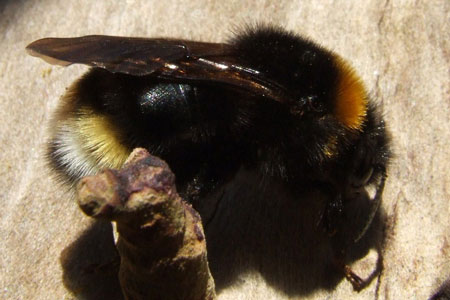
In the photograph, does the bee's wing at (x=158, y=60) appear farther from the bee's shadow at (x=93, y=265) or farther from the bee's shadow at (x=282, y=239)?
the bee's shadow at (x=93, y=265)

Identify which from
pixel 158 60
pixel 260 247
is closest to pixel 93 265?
pixel 260 247

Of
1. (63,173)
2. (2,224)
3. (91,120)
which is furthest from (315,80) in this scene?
(2,224)

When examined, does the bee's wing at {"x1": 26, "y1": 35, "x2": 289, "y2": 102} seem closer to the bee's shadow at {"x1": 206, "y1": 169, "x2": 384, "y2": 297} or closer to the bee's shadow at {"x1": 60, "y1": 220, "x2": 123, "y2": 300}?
the bee's shadow at {"x1": 206, "y1": 169, "x2": 384, "y2": 297}

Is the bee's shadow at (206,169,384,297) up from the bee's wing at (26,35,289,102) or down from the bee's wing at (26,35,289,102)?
down

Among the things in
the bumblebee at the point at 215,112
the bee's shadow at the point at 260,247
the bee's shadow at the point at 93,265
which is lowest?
the bee's shadow at the point at 93,265

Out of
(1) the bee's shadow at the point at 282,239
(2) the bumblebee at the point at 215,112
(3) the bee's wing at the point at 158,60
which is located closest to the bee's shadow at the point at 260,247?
(1) the bee's shadow at the point at 282,239

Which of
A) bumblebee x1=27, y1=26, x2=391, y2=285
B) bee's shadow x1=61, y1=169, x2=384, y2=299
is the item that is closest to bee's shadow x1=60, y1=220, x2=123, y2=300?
bee's shadow x1=61, y1=169, x2=384, y2=299

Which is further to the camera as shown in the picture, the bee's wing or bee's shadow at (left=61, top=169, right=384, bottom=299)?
bee's shadow at (left=61, top=169, right=384, bottom=299)
